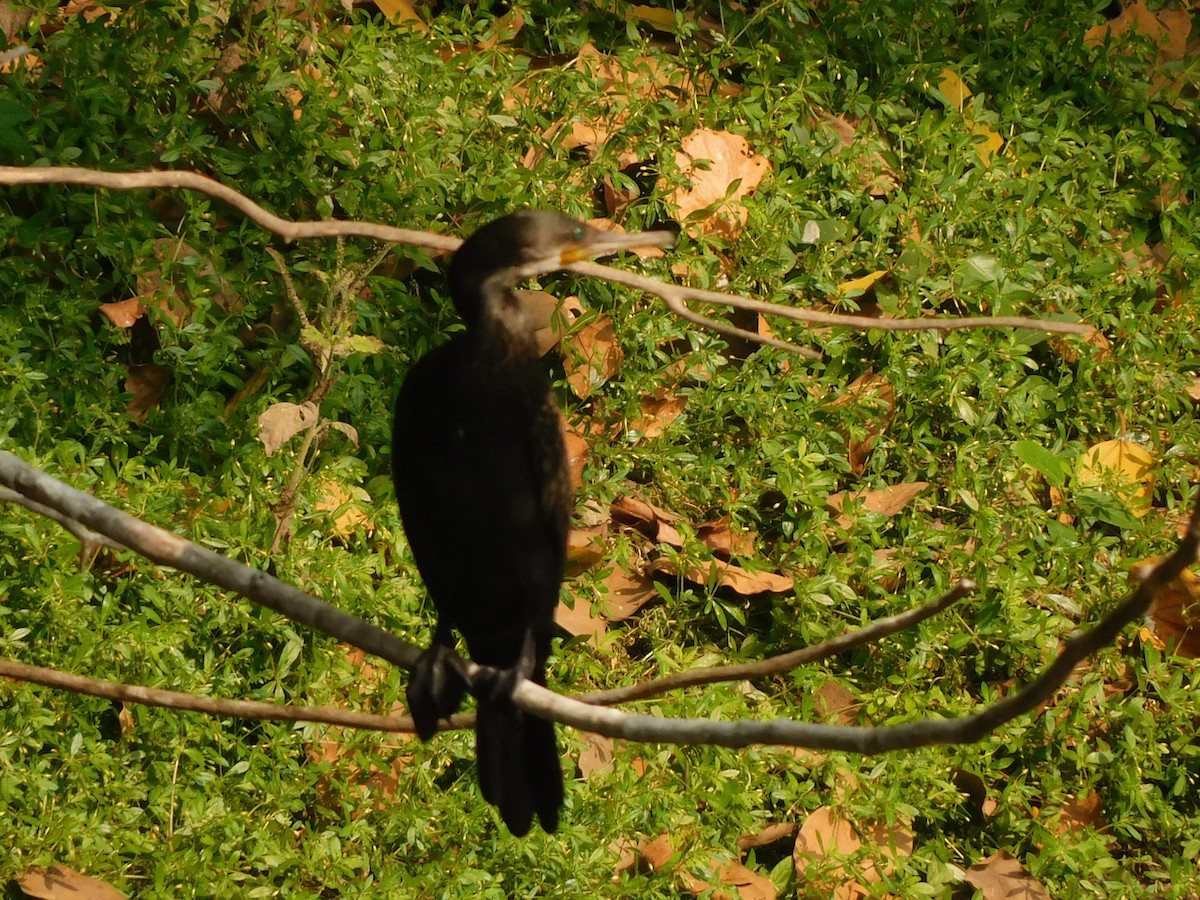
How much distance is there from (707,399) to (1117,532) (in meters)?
1.27

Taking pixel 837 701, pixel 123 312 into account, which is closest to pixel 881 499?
pixel 837 701

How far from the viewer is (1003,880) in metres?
3.48

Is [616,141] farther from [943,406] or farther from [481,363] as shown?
[481,363]

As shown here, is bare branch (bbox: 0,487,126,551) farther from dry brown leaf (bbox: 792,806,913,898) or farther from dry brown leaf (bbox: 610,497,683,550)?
dry brown leaf (bbox: 792,806,913,898)

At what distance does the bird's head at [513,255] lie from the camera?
8.23 feet

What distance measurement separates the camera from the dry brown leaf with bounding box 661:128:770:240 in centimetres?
430

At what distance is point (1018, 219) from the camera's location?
4395mm

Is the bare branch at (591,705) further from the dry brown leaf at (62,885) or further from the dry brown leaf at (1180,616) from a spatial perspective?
the dry brown leaf at (1180,616)

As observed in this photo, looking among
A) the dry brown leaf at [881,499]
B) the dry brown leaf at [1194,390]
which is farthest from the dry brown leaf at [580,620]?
the dry brown leaf at [1194,390]

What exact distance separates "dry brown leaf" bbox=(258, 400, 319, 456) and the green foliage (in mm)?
168

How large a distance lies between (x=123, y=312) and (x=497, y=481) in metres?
1.67

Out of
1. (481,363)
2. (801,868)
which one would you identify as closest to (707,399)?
(801,868)

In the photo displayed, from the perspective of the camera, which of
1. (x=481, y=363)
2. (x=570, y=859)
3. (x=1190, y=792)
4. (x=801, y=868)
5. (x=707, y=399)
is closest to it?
(x=481, y=363)

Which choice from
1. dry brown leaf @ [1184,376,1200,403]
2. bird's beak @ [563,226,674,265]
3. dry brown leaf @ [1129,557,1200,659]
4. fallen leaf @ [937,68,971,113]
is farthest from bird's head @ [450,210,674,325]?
fallen leaf @ [937,68,971,113]
